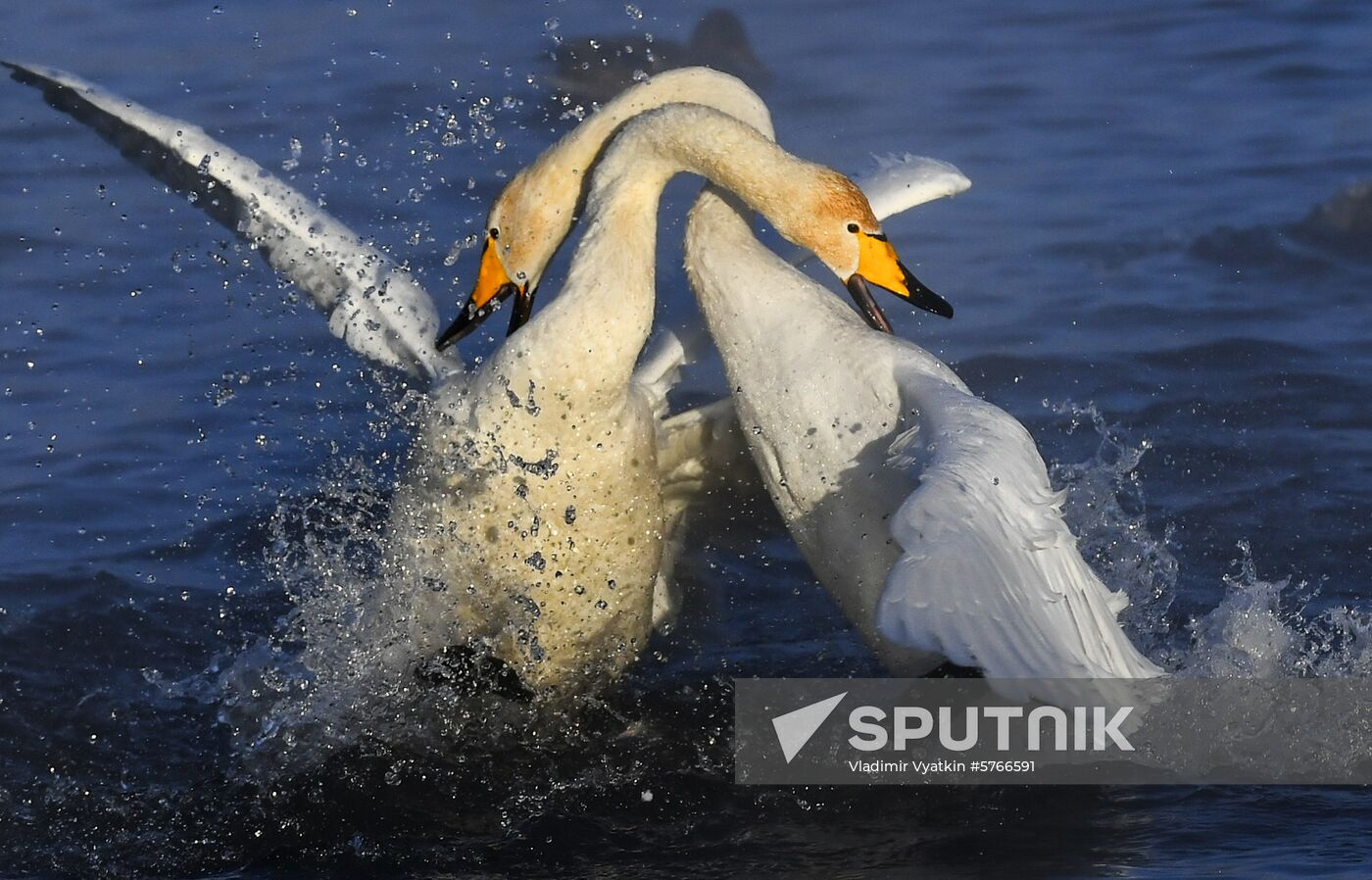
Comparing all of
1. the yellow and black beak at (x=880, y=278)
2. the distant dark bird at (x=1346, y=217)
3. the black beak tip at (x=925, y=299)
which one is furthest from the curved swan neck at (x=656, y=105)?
the distant dark bird at (x=1346, y=217)

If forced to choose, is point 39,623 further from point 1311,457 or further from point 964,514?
point 1311,457

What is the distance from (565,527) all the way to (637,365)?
90 cm

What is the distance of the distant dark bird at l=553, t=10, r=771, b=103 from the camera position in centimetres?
1220

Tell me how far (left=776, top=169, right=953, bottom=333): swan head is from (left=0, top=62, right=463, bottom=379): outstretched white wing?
1711 millimetres

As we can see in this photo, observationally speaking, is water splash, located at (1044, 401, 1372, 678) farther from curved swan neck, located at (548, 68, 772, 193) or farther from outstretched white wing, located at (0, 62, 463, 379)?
outstretched white wing, located at (0, 62, 463, 379)

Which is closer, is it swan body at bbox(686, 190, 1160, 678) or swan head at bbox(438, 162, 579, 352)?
swan body at bbox(686, 190, 1160, 678)

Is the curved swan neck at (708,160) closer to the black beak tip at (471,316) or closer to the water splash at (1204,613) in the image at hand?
the black beak tip at (471,316)

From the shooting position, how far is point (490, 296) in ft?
20.2

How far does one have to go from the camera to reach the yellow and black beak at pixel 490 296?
6121 mm

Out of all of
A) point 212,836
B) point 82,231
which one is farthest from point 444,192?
point 212,836

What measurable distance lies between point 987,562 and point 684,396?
4.12m

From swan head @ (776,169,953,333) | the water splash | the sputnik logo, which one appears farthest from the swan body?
the water splash

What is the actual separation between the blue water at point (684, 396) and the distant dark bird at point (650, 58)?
14.1 inches

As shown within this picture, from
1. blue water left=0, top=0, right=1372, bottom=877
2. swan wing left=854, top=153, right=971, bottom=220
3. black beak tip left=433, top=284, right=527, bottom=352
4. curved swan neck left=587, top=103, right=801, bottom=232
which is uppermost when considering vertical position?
curved swan neck left=587, top=103, right=801, bottom=232
